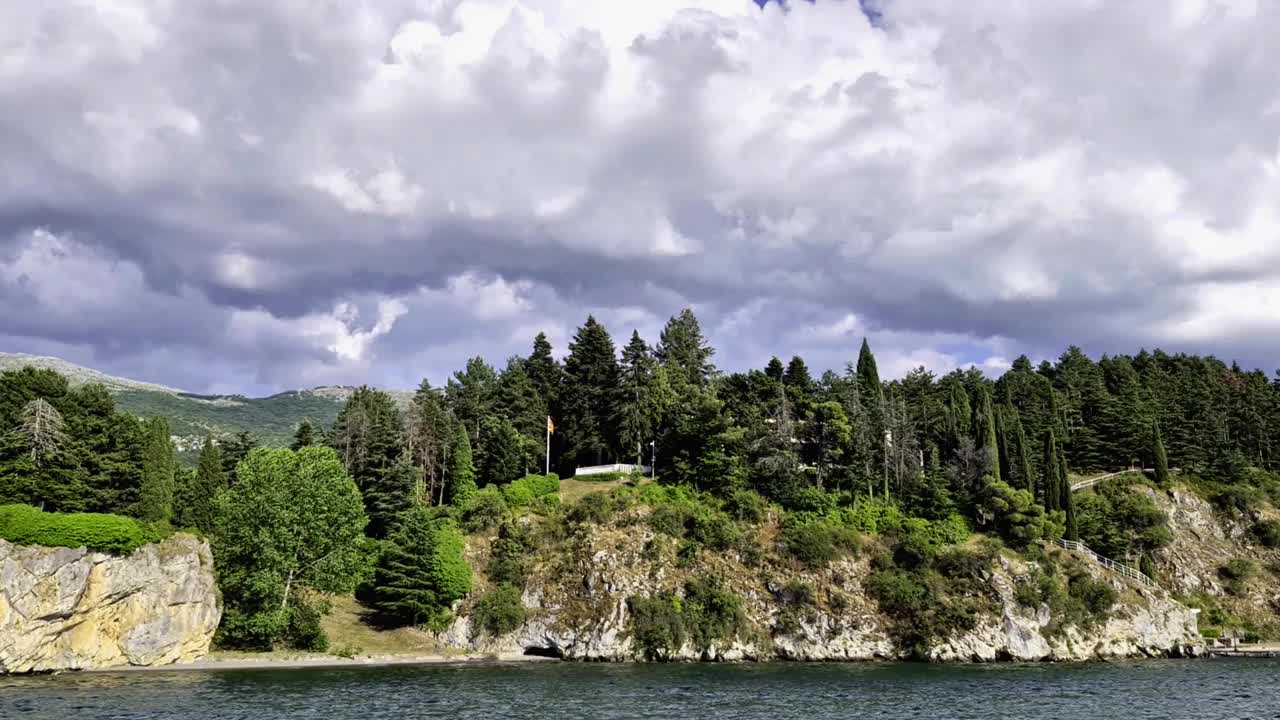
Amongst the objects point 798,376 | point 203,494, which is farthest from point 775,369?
point 203,494

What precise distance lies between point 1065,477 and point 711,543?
4118cm

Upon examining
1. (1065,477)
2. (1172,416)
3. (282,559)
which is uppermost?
(1172,416)

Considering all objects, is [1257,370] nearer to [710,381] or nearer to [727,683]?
[710,381]

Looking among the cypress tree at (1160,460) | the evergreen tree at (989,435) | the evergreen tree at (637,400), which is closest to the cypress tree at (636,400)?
the evergreen tree at (637,400)

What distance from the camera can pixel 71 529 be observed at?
51719 millimetres

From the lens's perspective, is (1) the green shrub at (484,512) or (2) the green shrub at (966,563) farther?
(1) the green shrub at (484,512)

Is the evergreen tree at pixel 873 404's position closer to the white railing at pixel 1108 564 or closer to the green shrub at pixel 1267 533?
the white railing at pixel 1108 564

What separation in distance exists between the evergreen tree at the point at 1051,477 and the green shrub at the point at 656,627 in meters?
45.0

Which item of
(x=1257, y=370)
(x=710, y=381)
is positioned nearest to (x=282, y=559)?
(x=710, y=381)

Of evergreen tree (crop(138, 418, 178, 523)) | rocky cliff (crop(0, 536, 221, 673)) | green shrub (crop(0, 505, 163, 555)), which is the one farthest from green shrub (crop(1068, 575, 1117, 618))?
evergreen tree (crop(138, 418, 178, 523))

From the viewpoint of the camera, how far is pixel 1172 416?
104188 mm

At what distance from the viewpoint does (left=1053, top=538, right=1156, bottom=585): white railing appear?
78.3 metres

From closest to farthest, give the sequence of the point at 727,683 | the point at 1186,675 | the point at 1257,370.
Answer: the point at 727,683, the point at 1186,675, the point at 1257,370

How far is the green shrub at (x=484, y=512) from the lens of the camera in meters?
76.8
